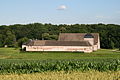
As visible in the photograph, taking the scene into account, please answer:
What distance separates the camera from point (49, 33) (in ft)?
379

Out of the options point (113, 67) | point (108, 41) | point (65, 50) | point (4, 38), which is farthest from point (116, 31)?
point (113, 67)

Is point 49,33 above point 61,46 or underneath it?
above

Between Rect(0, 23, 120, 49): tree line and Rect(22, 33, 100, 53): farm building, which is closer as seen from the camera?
Rect(22, 33, 100, 53): farm building

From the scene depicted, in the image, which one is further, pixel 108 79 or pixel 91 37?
pixel 91 37

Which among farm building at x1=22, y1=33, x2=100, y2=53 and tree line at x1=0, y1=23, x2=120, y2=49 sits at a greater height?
tree line at x1=0, y1=23, x2=120, y2=49

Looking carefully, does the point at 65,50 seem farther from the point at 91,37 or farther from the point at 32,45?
the point at 91,37

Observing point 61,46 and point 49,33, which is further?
point 49,33

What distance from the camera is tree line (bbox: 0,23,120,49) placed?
88750 millimetres

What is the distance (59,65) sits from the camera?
70.0 feet

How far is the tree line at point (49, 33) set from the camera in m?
88.8

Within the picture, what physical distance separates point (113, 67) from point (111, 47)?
6587 centimetres

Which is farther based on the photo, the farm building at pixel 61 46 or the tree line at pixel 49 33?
the tree line at pixel 49 33

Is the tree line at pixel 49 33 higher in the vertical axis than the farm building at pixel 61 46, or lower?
higher

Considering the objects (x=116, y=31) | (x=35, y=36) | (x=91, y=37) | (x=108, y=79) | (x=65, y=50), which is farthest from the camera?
(x=35, y=36)
